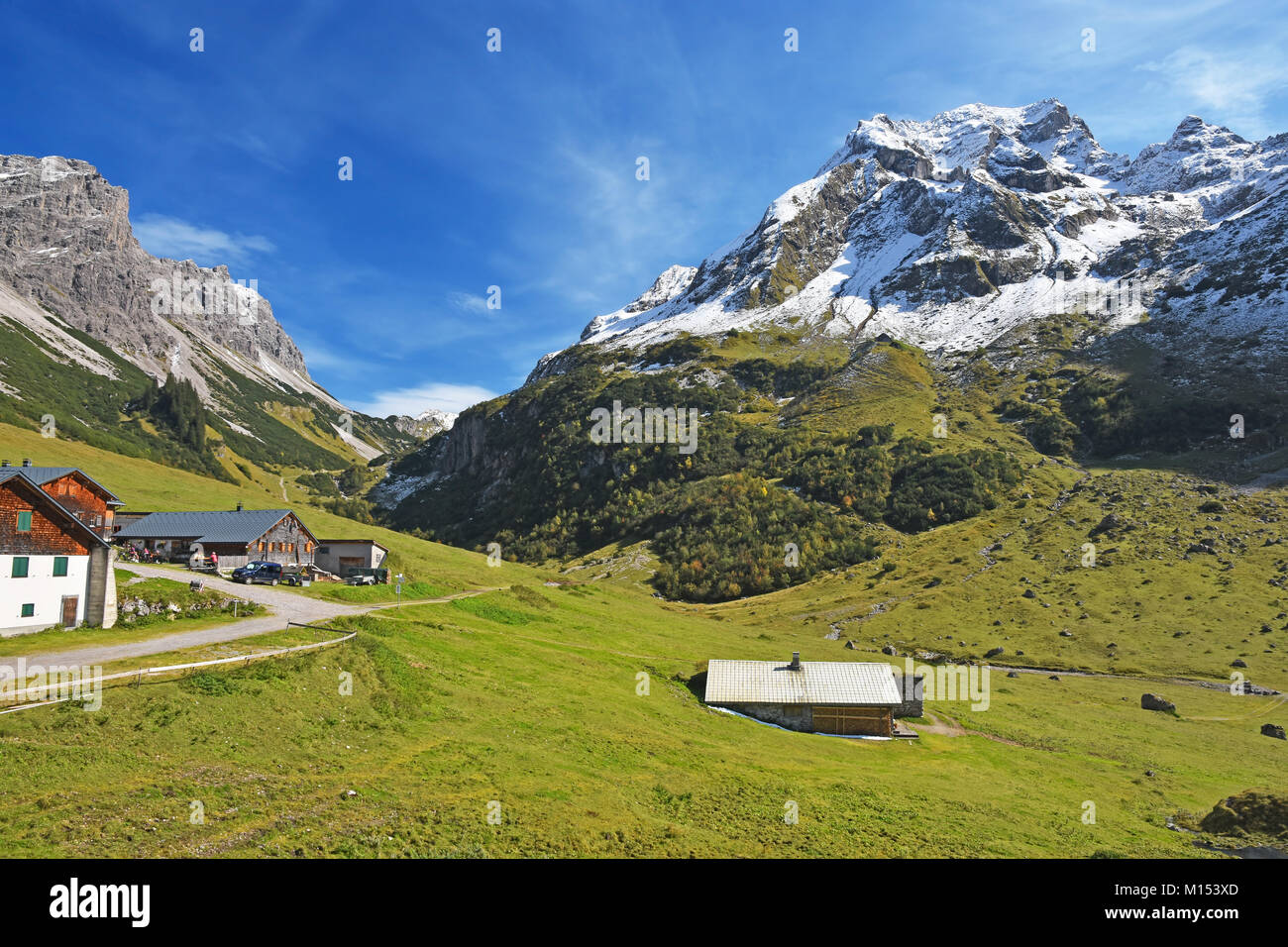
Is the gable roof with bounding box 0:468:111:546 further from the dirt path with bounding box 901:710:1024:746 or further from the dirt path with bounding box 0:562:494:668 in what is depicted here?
the dirt path with bounding box 901:710:1024:746

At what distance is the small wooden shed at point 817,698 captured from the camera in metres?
52.6

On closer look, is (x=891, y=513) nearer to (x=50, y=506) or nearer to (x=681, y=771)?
(x=681, y=771)

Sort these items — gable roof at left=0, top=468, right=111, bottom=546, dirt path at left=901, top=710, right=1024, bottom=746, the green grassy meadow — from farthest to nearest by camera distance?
dirt path at left=901, top=710, right=1024, bottom=746, gable roof at left=0, top=468, right=111, bottom=546, the green grassy meadow

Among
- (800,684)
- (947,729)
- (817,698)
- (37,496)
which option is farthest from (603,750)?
(37,496)

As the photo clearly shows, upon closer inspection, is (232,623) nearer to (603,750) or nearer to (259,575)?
(259,575)

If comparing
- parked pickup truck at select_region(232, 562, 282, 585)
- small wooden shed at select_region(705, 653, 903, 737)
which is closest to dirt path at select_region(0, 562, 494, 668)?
parked pickup truck at select_region(232, 562, 282, 585)

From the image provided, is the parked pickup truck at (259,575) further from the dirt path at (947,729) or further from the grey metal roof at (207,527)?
the dirt path at (947,729)

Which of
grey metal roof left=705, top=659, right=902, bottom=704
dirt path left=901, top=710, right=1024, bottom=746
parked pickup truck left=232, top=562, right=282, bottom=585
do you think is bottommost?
dirt path left=901, top=710, right=1024, bottom=746

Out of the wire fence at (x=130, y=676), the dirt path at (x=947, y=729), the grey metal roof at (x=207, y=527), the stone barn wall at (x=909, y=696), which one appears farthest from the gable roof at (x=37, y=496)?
the dirt path at (x=947, y=729)

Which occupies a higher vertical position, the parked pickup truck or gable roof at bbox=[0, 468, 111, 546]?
gable roof at bbox=[0, 468, 111, 546]

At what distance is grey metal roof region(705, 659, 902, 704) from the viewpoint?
2094 inches

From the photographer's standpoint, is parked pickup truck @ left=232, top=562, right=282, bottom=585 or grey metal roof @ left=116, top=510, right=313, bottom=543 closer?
parked pickup truck @ left=232, top=562, right=282, bottom=585
